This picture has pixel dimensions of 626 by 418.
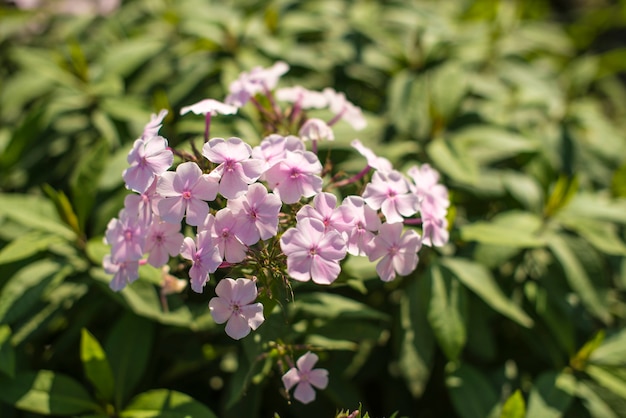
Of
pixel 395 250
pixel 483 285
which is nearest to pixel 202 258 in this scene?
pixel 395 250

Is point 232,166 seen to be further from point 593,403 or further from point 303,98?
point 593,403

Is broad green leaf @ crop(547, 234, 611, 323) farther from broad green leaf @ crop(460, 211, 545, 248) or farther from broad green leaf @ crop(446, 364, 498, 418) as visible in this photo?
broad green leaf @ crop(446, 364, 498, 418)

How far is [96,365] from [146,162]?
0.69 metres

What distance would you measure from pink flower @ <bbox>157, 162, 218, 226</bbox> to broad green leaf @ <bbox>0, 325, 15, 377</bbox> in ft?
2.46

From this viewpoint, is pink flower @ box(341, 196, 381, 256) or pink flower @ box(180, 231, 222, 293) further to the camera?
pink flower @ box(341, 196, 381, 256)

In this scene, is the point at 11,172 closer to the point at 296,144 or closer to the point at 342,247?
the point at 296,144

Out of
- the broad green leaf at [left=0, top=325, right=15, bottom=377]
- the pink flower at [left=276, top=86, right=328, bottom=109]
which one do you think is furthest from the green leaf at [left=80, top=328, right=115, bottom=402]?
the pink flower at [left=276, top=86, right=328, bottom=109]

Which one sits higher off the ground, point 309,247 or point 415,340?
point 309,247

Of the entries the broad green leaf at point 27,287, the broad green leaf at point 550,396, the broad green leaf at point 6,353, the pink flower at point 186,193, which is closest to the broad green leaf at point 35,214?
the broad green leaf at point 27,287

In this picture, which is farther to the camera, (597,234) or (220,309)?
(597,234)

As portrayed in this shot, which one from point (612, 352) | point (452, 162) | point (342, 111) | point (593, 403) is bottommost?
point (593, 403)

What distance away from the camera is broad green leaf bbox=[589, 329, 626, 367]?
6.88 ft

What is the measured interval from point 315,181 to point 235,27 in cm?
146

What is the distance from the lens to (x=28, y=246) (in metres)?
1.92
